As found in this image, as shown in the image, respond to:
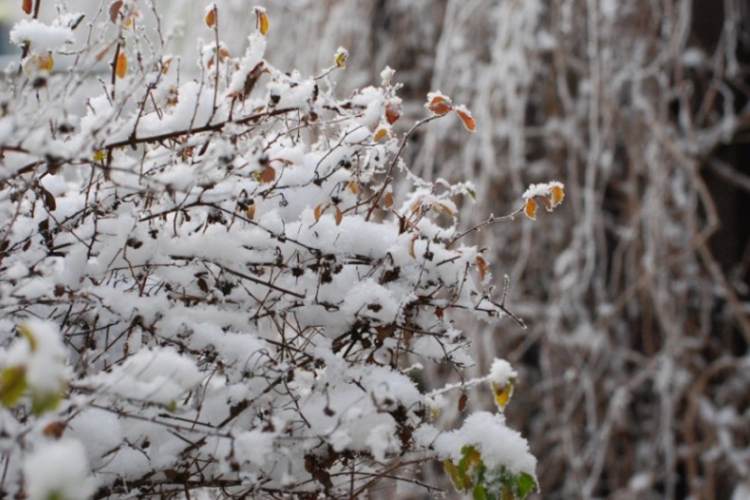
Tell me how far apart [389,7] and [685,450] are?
232cm

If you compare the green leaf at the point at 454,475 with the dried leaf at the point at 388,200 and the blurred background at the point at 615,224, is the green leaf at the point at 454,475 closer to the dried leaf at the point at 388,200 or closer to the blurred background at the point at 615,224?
the dried leaf at the point at 388,200

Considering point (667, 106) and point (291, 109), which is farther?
point (667, 106)

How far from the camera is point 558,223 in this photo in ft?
11.0

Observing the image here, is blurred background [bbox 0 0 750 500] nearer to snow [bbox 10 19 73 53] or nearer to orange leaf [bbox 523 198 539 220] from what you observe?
orange leaf [bbox 523 198 539 220]

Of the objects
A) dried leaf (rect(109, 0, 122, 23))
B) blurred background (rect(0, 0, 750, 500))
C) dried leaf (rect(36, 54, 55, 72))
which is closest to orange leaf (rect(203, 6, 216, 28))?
dried leaf (rect(109, 0, 122, 23))

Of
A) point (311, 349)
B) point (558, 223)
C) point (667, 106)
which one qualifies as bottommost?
point (311, 349)

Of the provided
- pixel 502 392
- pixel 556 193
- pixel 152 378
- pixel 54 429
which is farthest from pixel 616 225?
pixel 54 429

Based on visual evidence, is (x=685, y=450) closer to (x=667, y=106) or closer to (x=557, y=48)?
(x=667, y=106)

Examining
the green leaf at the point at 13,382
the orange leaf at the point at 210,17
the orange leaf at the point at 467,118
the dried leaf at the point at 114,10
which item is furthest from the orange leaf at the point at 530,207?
the green leaf at the point at 13,382

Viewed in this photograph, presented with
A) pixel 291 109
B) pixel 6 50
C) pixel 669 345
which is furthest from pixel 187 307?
pixel 6 50

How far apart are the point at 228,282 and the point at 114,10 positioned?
45 cm

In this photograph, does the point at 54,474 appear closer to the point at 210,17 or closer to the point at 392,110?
the point at 392,110

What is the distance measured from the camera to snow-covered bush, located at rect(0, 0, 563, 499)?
0.98m

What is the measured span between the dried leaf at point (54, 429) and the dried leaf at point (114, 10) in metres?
0.66
